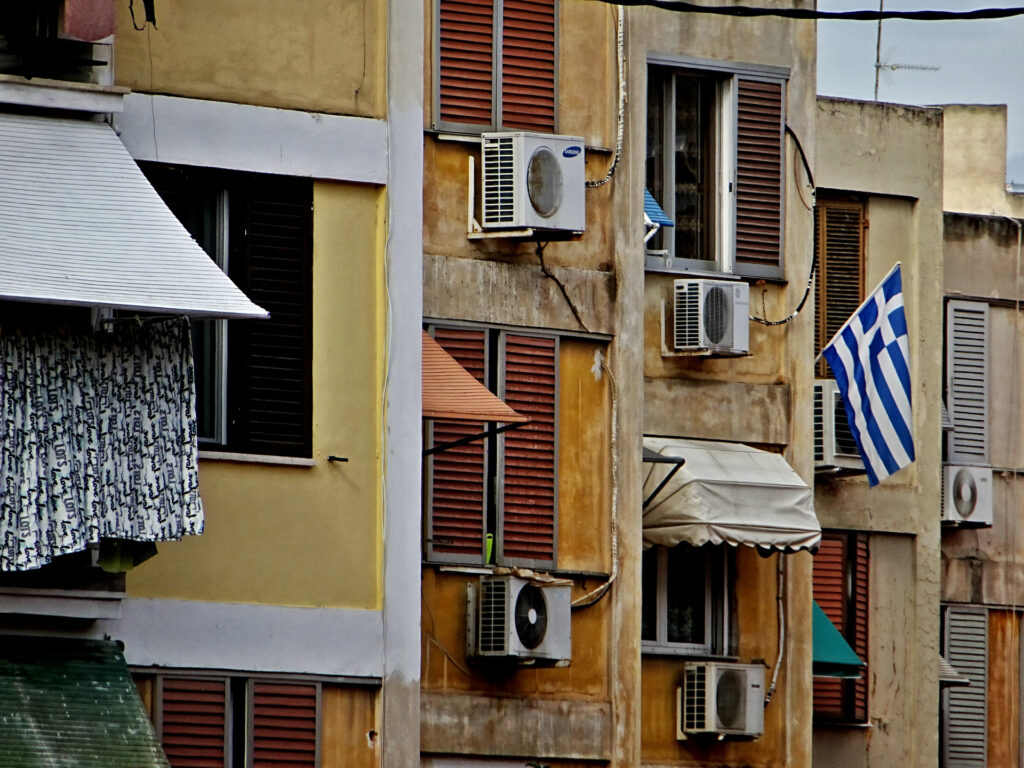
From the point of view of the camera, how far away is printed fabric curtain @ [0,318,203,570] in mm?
15812

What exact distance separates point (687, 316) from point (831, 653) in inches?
137

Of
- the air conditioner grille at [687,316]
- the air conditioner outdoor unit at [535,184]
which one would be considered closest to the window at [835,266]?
the air conditioner grille at [687,316]

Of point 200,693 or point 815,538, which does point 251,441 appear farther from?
point 815,538

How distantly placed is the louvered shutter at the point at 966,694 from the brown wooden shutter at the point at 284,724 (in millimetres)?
11300

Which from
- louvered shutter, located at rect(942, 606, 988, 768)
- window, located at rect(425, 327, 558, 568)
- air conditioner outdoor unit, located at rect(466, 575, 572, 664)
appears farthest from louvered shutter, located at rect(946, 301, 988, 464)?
air conditioner outdoor unit, located at rect(466, 575, 572, 664)

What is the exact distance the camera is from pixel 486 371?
21812 mm

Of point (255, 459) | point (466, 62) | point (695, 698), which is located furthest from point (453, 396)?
point (695, 698)

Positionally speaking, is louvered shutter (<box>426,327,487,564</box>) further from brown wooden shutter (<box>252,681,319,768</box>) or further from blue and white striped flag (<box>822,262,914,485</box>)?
brown wooden shutter (<box>252,681,319,768</box>)

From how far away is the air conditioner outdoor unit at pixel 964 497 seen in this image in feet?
87.9

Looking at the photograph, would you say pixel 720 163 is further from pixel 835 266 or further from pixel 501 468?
pixel 501 468

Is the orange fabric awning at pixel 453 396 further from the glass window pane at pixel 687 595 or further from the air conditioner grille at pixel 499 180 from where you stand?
the glass window pane at pixel 687 595

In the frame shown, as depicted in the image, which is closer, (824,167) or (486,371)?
(486,371)

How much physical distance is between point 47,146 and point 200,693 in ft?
10.9

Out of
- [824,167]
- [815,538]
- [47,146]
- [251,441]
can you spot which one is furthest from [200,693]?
[824,167]
